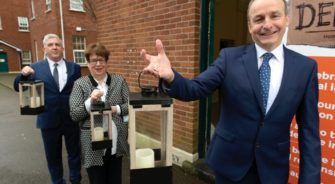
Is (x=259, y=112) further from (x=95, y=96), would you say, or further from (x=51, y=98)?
(x=51, y=98)

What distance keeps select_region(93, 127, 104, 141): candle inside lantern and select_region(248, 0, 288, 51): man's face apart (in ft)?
4.98

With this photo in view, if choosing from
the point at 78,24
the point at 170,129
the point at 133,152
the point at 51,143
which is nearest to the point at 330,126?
the point at 170,129

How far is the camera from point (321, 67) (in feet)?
7.70

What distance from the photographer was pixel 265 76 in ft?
4.91

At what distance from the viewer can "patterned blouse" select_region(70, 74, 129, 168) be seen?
2.45m

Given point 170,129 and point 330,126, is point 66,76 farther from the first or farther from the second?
point 330,126

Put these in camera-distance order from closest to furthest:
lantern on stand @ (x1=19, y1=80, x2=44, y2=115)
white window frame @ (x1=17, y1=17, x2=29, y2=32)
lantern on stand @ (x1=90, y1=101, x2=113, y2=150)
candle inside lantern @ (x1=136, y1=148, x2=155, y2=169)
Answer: candle inside lantern @ (x1=136, y1=148, x2=155, y2=169)
lantern on stand @ (x1=90, y1=101, x2=113, y2=150)
lantern on stand @ (x1=19, y1=80, x2=44, y2=115)
white window frame @ (x1=17, y1=17, x2=29, y2=32)

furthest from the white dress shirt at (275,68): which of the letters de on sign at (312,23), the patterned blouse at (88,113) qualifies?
the patterned blouse at (88,113)

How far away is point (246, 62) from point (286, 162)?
2.28 feet

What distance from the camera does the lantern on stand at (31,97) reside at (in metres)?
2.79

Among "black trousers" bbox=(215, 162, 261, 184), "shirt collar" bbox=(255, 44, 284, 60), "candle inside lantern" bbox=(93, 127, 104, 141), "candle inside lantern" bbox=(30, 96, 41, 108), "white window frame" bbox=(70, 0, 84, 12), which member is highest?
"white window frame" bbox=(70, 0, 84, 12)

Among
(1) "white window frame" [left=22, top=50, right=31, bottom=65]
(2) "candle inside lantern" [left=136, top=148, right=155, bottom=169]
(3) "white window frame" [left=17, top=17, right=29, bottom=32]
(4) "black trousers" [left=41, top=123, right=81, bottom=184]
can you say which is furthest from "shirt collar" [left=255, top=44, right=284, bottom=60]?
(3) "white window frame" [left=17, top=17, right=29, bottom=32]

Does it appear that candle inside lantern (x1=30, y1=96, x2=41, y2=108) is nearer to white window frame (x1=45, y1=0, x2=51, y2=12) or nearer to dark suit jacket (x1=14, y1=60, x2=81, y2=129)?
dark suit jacket (x1=14, y1=60, x2=81, y2=129)

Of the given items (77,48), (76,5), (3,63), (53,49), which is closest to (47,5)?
(76,5)
